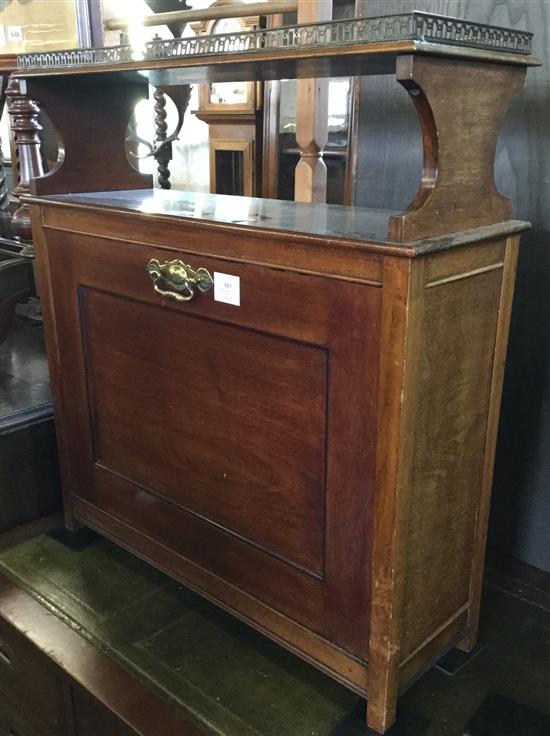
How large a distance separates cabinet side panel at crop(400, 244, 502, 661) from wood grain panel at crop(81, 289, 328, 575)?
156 mm

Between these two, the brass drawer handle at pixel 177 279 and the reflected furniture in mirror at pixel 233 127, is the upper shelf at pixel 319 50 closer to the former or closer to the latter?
the brass drawer handle at pixel 177 279

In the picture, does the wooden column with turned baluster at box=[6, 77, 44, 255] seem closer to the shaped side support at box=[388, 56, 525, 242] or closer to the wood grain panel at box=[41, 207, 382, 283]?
the wood grain panel at box=[41, 207, 382, 283]

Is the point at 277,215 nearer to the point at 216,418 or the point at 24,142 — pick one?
the point at 216,418

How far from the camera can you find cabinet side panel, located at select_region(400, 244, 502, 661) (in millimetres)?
1043

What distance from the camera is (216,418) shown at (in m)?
1.31

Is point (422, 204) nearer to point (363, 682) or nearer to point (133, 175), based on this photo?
point (363, 682)

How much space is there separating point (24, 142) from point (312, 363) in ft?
4.75

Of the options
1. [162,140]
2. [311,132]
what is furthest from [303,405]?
[162,140]

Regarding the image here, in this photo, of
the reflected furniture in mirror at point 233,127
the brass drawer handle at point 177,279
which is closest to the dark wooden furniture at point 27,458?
the brass drawer handle at point 177,279

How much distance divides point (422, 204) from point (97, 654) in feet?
3.29

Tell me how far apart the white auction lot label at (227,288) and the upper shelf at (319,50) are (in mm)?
324

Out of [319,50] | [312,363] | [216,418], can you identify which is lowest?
[216,418]

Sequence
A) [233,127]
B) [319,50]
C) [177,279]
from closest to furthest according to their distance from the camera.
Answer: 1. [319,50]
2. [177,279]
3. [233,127]

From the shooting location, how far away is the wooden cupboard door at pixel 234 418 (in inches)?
42.8
